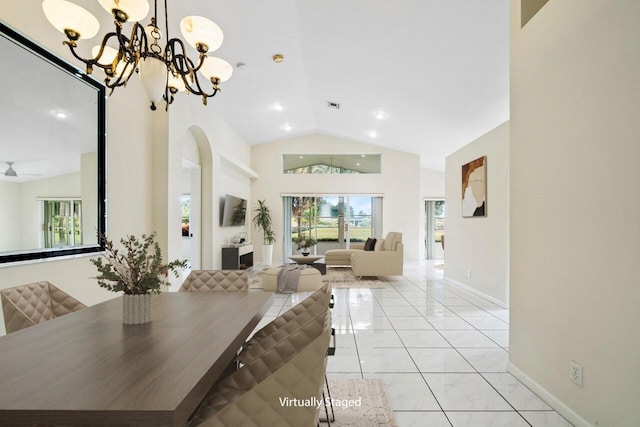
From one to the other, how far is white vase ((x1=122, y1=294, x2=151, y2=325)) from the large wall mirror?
4.63 feet

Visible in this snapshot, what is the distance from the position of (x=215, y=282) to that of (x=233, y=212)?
16.9 feet

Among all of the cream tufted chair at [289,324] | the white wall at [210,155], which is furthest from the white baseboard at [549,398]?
the white wall at [210,155]

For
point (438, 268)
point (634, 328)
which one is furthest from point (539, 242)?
point (438, 268)

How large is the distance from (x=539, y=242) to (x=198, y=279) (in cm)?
247

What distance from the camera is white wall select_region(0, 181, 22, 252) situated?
7.29 feet

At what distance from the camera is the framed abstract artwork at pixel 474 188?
4.97m

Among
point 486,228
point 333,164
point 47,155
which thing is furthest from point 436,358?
point 333,164

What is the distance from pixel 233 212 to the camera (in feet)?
24.9

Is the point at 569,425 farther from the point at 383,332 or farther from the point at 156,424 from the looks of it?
the point at 156,424

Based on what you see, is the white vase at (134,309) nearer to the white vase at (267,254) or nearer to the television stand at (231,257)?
the television stand at (231,257)

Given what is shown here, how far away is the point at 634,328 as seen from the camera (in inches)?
61.8

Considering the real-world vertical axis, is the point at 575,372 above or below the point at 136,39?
below

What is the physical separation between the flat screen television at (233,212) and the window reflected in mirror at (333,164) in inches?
77.0

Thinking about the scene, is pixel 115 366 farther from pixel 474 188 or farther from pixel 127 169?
pixel 474 188
